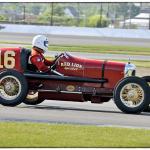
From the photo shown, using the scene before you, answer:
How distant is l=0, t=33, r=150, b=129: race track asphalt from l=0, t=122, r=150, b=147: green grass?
2.80 ft

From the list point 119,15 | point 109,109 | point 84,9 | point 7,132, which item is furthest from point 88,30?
point 84,9

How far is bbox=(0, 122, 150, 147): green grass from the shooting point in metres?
8.70

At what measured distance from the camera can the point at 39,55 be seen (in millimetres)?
13500

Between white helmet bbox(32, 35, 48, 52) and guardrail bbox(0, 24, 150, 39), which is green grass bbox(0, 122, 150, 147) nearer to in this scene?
white helmet bbox(32, 35, 48, 52)

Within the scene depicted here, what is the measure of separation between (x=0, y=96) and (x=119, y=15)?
377ft

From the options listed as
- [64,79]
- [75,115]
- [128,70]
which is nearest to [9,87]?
[64,79]

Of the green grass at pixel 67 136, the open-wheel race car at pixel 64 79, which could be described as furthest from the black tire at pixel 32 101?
the green grass at pixel 67 136

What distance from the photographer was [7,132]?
9578 millimetres

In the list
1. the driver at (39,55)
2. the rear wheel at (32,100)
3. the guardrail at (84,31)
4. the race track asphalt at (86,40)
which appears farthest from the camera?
the guardrail at (84,31)

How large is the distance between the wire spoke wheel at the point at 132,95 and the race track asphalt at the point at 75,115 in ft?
0.92

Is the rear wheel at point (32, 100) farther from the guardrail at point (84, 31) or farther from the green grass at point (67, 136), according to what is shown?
the guardrail at point (84, 31)

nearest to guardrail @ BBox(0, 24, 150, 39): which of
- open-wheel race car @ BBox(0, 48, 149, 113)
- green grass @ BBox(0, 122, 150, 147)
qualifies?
open-wheel race car @ BBox(0, 48, 149, 113)

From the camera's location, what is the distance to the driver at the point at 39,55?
13.4 meters

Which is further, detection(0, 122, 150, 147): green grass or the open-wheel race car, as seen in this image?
the open-wheel race car
